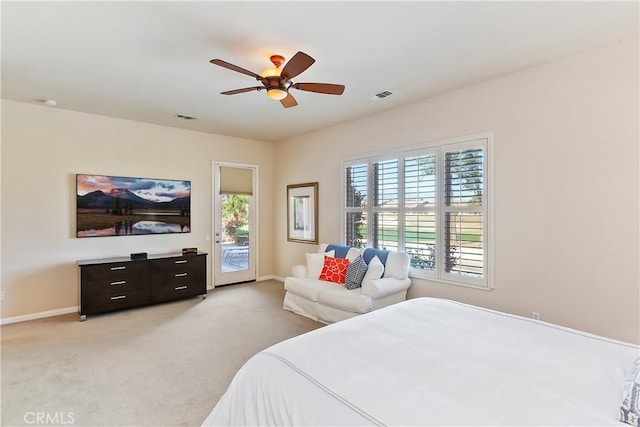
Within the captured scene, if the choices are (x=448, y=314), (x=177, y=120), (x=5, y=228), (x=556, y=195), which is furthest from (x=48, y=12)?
(x=556, y=195)

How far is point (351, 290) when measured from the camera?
407 centimetres

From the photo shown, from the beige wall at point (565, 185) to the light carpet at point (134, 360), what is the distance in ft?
8.05

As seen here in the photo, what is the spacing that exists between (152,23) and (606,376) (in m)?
3.51

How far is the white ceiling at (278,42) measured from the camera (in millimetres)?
2318

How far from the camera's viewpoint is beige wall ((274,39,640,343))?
2.76m

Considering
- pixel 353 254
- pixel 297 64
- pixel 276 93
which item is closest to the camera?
pixel 297 64

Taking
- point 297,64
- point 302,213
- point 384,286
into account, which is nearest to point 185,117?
point 302,213

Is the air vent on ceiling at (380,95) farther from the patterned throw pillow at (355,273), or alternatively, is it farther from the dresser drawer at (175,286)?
the dresser drawer at (175,286)

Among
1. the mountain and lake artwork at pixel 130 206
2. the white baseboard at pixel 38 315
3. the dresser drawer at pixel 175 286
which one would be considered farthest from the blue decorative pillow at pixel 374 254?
the white baseboard at pixel 38 315

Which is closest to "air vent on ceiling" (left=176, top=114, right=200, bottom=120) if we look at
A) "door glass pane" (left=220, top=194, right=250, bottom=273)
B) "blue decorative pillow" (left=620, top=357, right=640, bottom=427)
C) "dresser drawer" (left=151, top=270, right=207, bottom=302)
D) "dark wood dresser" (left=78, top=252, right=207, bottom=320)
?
"door glass pane" (left=220, top=194, right=250, bottom=273)

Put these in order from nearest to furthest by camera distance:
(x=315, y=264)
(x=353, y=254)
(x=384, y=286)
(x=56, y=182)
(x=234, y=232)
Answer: (x=384, y=286), (x=56, y=182), (x=353, y=254), (x=315, y=264), (x=234, y=232)

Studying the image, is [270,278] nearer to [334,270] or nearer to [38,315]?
[334,270]

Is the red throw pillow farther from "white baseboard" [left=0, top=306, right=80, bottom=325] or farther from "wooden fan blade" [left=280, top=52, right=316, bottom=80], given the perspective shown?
"white baseboard" [left=0, top=306, right=80, bottom=325]

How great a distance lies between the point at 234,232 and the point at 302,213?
4.56 ft
